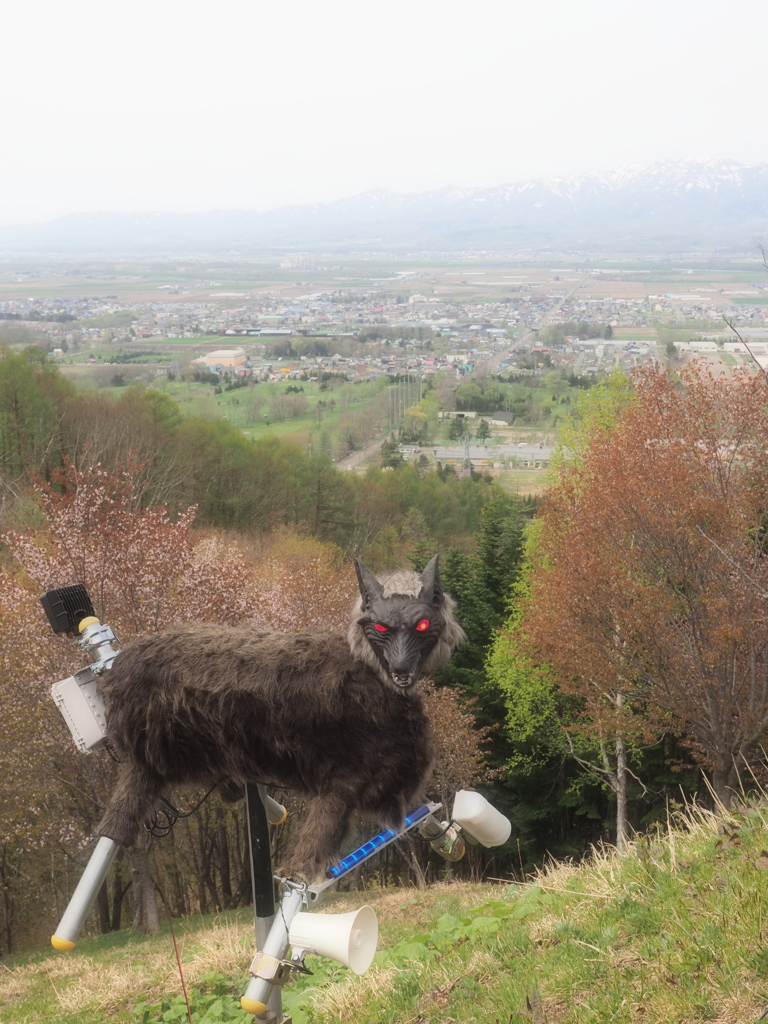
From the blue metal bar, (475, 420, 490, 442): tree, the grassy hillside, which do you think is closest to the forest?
the blue metal bar

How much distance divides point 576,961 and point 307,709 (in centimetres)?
196

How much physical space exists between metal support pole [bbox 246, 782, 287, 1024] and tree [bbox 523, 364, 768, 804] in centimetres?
1030

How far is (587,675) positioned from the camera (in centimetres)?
1741

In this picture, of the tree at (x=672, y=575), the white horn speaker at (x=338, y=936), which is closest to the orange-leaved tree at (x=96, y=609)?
the tree at (x=672, y=575)

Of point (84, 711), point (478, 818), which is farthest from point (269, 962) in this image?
point (84, 711)

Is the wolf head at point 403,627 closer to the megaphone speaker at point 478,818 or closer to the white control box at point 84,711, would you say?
the megaphone speaker at point 478,818

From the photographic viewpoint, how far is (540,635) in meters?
18.6

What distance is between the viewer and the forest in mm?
→ 15242

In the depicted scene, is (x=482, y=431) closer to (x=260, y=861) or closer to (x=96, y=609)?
(x=96, y=609)

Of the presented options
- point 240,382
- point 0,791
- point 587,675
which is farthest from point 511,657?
point 240,382

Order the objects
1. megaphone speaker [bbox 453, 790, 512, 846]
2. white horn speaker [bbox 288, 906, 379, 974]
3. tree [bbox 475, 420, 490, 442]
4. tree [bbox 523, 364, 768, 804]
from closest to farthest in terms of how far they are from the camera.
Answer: white horn speaker [bbox 288, 906, 379, 974], megaphone speaker [bbox 453, 790, 512, 846], tree [bbox 523, 364, 768, 804], tree [bbox 475, 420, 490, 442]

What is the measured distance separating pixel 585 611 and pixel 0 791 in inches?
495

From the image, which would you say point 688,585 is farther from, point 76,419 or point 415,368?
point 415,368

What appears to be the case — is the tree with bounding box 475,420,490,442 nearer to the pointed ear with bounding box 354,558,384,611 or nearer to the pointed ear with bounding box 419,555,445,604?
the pointed ear with bounding box 419,555,445,604
